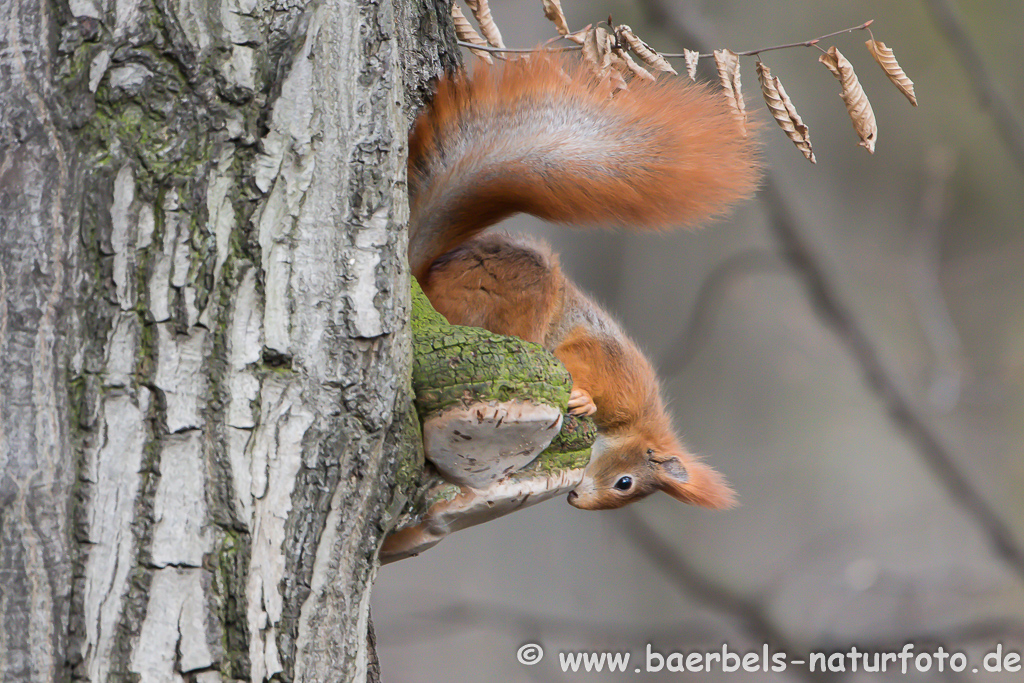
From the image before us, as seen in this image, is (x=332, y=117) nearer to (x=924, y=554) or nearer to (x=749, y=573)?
(x=749, y=573)

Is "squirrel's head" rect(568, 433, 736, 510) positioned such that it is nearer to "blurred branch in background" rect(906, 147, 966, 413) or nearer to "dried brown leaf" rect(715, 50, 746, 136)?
"dried brown leaf" rect(715, 50, 746, 136)

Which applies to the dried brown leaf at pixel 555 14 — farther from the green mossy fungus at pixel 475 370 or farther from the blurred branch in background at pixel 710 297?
the blurred branch in background at pixel 710 297

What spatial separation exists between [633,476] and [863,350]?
1.91 meters

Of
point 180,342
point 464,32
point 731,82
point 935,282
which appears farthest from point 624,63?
point 935,282

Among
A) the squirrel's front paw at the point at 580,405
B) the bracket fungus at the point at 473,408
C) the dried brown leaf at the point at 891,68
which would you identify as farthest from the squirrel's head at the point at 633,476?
the dried brown leaf at the point at 891,68

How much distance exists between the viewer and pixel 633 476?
1621 millimetres

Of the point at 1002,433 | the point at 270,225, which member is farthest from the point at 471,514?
the point at 1002,433

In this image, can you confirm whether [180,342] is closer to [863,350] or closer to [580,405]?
[580,405]

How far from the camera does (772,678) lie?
13.6ft

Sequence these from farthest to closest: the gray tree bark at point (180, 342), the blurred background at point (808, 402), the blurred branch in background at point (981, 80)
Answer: the blurred background at point (808, 402)
the blurred branch in background at point (981, 80)
the gray tree bark at point (180, 342)

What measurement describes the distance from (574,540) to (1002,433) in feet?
7.03

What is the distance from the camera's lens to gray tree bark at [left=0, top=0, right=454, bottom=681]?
73 cm

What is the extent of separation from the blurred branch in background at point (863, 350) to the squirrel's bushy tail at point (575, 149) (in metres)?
2.10

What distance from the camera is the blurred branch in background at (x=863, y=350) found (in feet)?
10.3
